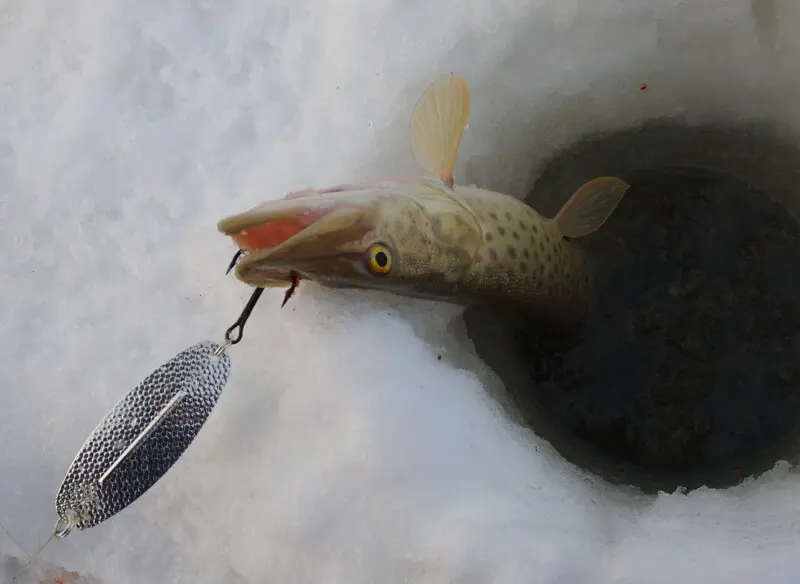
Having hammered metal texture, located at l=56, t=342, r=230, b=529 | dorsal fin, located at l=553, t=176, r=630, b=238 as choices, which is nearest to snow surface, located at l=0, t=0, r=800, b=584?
hammered metal texture, located at l=56, t=342, r=230, b=529

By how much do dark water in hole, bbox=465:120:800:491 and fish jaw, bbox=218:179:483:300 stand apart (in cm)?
32

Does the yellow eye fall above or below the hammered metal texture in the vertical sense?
above

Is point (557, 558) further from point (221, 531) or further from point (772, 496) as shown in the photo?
point (221, 531)

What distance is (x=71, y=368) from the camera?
44.4 inches

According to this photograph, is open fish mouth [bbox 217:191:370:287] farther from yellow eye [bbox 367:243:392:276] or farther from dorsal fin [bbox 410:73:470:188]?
dorsal fin [bbox 410:73:470:188]

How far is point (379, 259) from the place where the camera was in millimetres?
841

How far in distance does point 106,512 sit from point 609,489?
0.81 metres

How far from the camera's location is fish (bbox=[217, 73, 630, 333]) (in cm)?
79

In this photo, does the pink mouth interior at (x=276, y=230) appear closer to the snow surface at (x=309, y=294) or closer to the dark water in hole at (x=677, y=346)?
the snow surface at (x=309, y=294)

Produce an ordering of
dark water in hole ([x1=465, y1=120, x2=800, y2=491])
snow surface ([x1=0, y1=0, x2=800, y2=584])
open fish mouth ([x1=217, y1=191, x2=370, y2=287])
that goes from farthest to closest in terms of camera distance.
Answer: dark water in hole ([x1=465, y1=120, x2=800, y2=491]) < snow surface ([x1=0, y1=0, x2=800, y2=584]) < open fish mouth ([x1=217, y1=191, x2=370, y2=287])

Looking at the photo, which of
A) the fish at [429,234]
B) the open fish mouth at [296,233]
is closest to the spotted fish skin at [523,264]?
the fish at [429,234]

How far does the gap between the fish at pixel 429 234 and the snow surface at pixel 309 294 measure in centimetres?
13

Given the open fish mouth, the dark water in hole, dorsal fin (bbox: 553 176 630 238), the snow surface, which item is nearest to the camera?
the open fish mouth

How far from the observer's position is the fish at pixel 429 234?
0.79 metres
